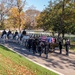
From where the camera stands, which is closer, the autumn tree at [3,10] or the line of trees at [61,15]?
the line of trees at [61,15]

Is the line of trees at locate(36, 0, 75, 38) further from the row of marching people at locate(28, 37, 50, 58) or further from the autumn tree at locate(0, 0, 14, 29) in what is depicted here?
the autumn tree at locate(0, 0, 14, 29)

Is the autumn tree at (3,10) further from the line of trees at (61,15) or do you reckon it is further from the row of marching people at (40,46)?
the row of marching people at (40,46)

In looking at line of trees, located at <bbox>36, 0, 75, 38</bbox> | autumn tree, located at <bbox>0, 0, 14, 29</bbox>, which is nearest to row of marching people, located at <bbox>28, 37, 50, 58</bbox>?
line of trees, located at <bbox>36, 0, 75, 38</bbox>

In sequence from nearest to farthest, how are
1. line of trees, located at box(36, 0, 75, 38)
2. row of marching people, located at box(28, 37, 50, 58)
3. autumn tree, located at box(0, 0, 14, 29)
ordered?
row of marching people, located at box(28, 37, 50, 58) < line of trees, located at box(36, 0, 75, 38) < autumn tree, located at box(0, 0, 14, 29)

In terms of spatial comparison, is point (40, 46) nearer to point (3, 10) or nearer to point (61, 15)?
point (61, 15)

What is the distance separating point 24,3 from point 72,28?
37.7ft

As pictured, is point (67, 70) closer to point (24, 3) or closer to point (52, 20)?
point (52, 20)

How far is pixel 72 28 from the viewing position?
1451 inches

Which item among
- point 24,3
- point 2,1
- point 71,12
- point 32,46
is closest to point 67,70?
point 32,46

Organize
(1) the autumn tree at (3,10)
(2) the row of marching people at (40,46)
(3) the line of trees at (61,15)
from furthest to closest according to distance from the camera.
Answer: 1. (1) the autumn tree at (3,10)
2. (3) the line of trees at (61,15)
3. (2) the row of marching people at (40,46)

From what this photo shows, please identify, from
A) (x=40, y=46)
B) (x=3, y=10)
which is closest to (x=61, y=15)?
(x=40, y=46)

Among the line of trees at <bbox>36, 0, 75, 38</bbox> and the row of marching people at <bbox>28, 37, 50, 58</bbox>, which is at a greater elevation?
the line of trees at <bbox>36, 0, 75, 38</bbox>

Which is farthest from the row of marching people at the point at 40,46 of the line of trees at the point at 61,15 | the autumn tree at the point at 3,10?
the autumn tree at the point at 3,10

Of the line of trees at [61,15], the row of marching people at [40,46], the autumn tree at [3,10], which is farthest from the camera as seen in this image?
the autumn tree at [3,10]
